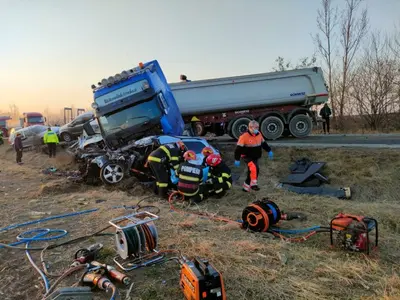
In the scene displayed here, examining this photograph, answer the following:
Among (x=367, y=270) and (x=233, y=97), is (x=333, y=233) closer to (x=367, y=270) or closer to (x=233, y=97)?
(x=367, y=270)

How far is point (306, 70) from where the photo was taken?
13.9 meters

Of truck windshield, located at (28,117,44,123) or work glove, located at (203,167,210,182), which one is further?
truck windshield, located at (28,117,44,123)

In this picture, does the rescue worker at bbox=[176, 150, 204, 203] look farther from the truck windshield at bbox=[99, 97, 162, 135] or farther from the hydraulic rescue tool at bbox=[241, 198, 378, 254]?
the truck windshield at bbox=[99, 97, 162, 135]

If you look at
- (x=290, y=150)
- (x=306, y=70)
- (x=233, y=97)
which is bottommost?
(x=290, y=150)

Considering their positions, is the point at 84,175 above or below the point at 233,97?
below

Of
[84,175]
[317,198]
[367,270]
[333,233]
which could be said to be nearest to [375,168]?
[317,198]

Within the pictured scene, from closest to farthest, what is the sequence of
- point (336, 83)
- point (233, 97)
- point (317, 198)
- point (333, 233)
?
point (333, 233) < point (317, 198) < point (233, 97) < point (336, 83)

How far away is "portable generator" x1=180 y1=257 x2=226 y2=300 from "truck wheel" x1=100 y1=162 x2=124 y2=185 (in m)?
5.47

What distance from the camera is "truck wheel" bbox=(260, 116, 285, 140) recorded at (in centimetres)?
1379

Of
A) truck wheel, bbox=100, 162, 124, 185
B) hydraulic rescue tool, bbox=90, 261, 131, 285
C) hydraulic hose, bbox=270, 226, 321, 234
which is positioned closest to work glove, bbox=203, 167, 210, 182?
hydraulic hose, bbox=270, 226, 321, 234

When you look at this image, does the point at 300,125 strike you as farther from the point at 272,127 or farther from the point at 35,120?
the point at 35,120

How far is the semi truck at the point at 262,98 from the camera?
13711mm

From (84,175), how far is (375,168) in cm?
676

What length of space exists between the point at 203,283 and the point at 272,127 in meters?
11.9
